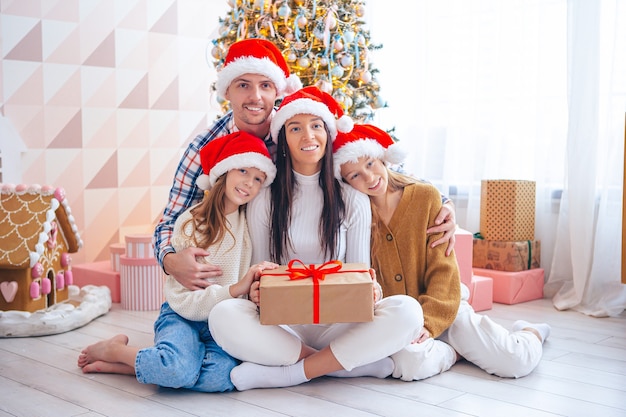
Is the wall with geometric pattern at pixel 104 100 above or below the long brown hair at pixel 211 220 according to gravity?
above

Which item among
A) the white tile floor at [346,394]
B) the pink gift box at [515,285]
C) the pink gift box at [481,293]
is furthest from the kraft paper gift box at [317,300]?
the pink gift box at [515,285]

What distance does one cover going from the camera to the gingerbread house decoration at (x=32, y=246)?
2580 millimetres

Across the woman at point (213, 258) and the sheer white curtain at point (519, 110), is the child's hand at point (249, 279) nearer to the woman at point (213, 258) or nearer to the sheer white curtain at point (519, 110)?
the woman at point (213, 258)

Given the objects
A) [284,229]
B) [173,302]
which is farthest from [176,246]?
[284,229]

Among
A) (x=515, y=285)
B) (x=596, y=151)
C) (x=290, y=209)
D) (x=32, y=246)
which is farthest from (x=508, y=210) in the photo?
(x=32, y=246)

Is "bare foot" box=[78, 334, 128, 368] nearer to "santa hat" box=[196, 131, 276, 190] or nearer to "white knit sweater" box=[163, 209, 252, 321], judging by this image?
"white knit sweater" box=[163, 209, 252, 321]

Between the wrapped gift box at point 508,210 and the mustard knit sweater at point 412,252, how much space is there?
108cm

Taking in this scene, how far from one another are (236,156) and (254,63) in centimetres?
34

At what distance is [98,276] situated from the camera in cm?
317

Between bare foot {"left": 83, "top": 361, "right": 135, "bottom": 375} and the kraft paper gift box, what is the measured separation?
0.49m

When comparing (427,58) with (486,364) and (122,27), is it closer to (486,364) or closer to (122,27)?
(122,27)

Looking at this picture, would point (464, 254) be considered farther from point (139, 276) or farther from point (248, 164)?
point (139, 276)

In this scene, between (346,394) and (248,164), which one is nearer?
(346,394)

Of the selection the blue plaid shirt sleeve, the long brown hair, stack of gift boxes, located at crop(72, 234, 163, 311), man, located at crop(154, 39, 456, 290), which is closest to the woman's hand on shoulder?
man, located at crop(154, 39, 456, 290)
